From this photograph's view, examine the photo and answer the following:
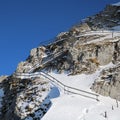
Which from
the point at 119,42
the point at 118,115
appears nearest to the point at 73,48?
the point at 119,42

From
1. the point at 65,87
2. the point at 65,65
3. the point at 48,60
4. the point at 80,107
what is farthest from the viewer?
the point at 48,60

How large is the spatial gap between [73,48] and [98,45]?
12.1ft

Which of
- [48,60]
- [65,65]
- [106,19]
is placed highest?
[106,19]

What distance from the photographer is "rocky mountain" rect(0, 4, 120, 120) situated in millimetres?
48469

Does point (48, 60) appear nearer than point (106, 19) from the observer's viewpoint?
Yes

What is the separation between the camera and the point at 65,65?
5634 cm

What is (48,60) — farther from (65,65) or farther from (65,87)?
(65,87)

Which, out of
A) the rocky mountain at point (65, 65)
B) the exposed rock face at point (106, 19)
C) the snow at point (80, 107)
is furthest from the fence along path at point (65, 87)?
the exposed rock face at point (106, 19)

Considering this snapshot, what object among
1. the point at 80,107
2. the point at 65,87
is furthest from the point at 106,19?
the point at 80,107

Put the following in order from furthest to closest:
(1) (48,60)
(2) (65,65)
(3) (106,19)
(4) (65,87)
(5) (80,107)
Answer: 1. (3) (106,19)
2. (1) (48,60)
3. (2) (65,65)
4. (4) (65,87)
5. (5) (80,107)

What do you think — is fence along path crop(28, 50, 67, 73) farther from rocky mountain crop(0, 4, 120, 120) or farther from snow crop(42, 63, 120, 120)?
snow crop(42, 63, 120, 120)

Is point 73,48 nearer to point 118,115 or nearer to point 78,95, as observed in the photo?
point 78,95

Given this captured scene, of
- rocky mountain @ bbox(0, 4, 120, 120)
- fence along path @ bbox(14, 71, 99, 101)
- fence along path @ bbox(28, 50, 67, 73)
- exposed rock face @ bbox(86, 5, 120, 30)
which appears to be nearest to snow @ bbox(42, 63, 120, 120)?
fence along path @ bbox(14, 71, 99, 101)

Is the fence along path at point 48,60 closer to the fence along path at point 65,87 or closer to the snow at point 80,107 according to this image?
the fence along path at point 65,87
